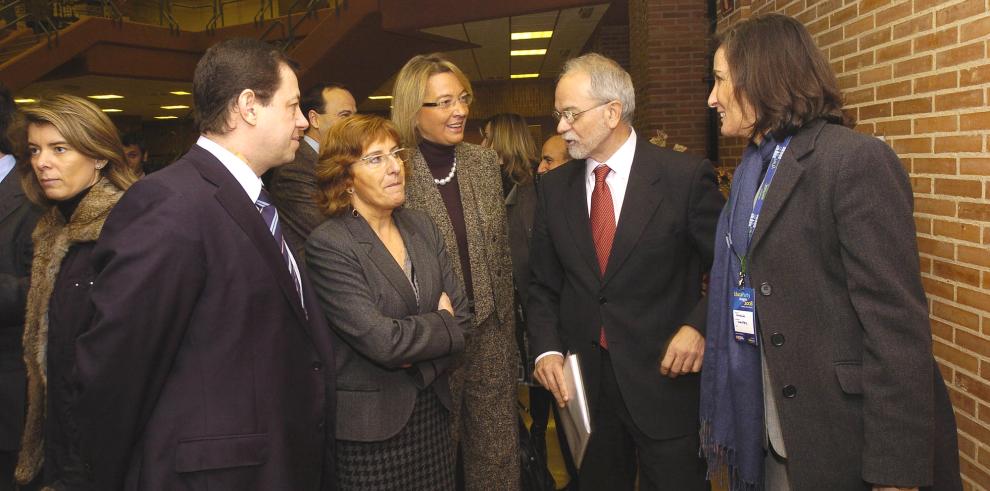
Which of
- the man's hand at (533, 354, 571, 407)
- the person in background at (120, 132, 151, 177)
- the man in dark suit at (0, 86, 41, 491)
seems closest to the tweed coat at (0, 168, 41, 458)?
the man in dark suit at (0, 86, 41, 491)

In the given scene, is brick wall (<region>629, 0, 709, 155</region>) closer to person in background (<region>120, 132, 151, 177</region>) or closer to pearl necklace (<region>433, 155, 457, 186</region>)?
person in background (<region>120, 132, 151, 177</region>)

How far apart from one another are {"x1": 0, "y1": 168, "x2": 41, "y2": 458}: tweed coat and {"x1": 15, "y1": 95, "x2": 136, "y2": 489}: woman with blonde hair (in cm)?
15

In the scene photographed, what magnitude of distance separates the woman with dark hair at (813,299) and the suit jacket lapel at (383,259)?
927 millimetres

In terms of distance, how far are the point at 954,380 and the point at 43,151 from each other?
3.06 metres

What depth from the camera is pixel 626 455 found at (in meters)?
2.32

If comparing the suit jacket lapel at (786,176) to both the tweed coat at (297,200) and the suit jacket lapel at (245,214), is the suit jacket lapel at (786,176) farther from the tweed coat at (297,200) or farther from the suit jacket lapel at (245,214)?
the tweed coat at (297,200)

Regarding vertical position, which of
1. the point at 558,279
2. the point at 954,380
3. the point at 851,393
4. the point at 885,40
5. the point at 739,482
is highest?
the point at 885,40

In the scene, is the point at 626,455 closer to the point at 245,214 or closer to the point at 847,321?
the point at 847,321

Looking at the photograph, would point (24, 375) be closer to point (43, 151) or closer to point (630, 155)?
point (43, 151)

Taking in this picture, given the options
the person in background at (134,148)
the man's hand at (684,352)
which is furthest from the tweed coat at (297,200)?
the person in background at (134,148)

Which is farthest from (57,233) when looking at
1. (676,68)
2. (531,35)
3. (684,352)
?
(531,35)

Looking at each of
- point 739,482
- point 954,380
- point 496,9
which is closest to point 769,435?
point 739,482

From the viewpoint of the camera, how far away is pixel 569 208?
7.79ft

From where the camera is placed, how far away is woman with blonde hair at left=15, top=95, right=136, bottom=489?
2062 millimetres
